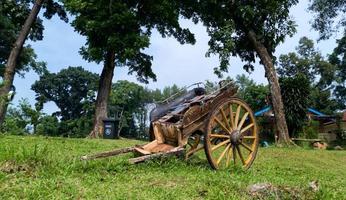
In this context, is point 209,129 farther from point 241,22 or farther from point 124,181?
point 241,22

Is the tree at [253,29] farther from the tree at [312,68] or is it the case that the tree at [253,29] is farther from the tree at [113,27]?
the tree at [312,68]

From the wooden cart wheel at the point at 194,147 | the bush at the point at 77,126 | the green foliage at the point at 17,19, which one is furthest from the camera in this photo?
the bush at the point at 77,126

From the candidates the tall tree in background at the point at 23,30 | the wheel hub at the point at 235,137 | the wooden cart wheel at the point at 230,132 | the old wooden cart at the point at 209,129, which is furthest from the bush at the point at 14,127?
the wheel hub at the point at 235,137

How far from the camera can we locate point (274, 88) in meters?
22.1

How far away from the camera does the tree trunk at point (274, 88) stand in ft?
70.0

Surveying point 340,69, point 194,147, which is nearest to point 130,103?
point 340,69

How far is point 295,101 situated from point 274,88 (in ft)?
10.6

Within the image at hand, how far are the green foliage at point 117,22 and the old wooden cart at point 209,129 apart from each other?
10.9 m

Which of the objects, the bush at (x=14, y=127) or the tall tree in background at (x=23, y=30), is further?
the tall tree in background at (x=23, y=30)

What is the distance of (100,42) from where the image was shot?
A: 2166cm

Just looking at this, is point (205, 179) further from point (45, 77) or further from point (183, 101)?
point (45, 77)

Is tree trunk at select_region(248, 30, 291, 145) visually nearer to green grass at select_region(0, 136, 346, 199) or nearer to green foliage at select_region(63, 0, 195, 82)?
green foliage at select_region(63, 0, 195, 82)

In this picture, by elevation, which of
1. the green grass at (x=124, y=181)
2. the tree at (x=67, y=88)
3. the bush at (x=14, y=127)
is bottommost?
the green grass at (x=124, y=181)

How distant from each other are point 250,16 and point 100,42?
7.62 meters
